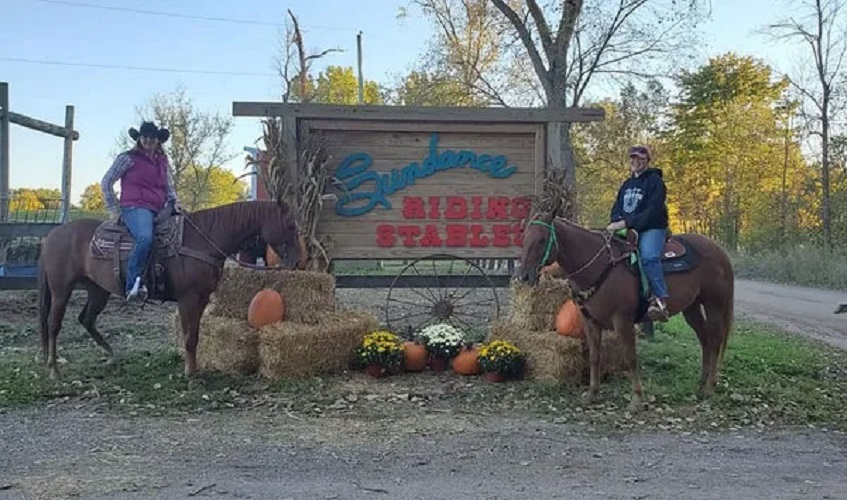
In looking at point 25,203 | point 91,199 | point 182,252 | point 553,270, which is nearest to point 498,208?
point 553,270

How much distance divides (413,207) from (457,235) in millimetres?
589

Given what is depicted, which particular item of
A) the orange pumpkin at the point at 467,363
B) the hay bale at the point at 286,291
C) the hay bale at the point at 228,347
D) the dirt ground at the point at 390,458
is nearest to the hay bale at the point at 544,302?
the orange pumpkin at the point at 467,363

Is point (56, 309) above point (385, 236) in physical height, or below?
below

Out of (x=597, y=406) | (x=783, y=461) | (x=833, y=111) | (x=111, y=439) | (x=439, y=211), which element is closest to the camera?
(x=783, y=461)

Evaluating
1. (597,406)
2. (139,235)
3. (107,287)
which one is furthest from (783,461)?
(107,287)

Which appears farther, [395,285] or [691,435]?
[395,285]

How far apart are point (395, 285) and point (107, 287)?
10.2ft

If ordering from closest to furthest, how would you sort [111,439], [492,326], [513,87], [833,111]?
[111,439] → [492,326] → [833,111] → [513,87]

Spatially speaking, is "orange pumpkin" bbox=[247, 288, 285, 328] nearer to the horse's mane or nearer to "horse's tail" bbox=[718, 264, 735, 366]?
the horse's mane

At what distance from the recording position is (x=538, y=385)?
22.8 feet

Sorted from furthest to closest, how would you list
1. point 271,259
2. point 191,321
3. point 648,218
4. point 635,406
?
point 271,259, point 191,321, point 648,218, point 635,406

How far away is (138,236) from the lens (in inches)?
269

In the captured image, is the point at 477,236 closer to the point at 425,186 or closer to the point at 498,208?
the point at 498,208

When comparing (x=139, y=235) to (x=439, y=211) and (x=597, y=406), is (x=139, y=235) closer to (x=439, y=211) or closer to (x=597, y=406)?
(x=439, y=211)
